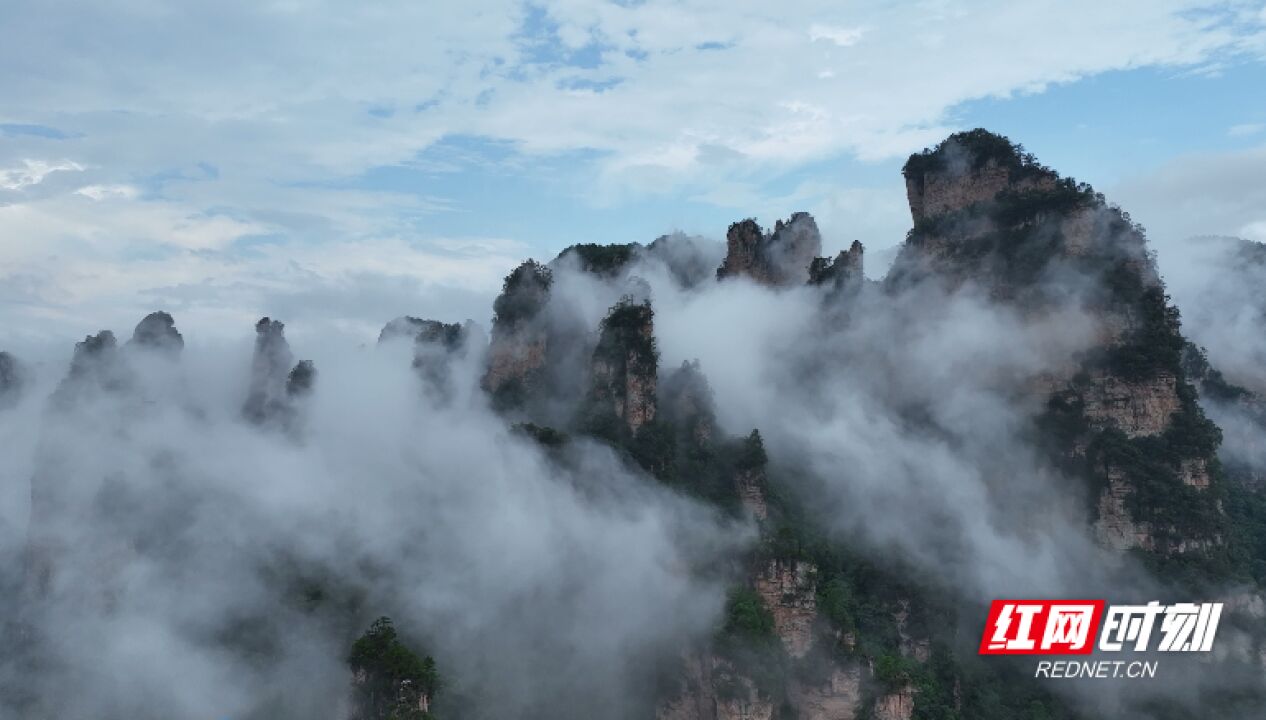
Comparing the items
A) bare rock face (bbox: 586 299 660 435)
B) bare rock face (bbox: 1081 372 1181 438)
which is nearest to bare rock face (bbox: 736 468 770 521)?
bare rock face (bbox: 586 299 660 435)

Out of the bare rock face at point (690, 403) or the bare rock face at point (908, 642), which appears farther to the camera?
the bare rock face at point (690, 403)

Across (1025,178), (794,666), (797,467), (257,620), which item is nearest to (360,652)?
(257,620)

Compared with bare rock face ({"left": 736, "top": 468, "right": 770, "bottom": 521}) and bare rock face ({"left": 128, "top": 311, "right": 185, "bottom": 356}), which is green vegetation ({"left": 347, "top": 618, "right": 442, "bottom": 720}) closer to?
bare rock face ({"left": 736, "top": 468, "right": 770, "bottom": 521})

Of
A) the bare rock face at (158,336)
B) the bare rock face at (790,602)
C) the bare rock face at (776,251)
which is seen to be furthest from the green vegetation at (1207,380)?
the bare rock face at (158,336)

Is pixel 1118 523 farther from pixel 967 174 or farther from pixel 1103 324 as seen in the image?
pixel 967 174

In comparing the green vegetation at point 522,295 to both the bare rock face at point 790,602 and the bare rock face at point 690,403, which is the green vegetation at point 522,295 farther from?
the bare rock face at point 790,602

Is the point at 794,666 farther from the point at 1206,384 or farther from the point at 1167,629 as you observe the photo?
the point at 1206,384
